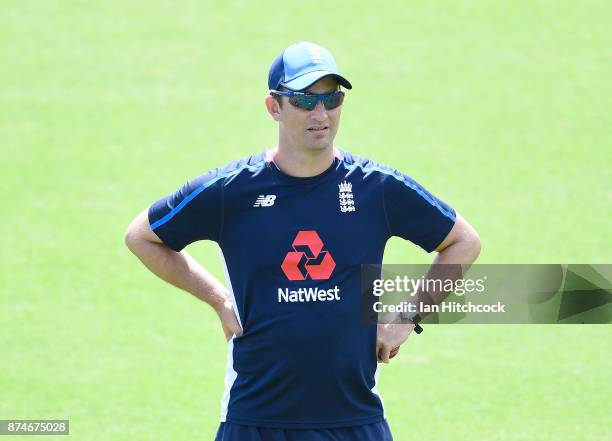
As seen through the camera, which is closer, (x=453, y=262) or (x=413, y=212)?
(x=413, y=212)

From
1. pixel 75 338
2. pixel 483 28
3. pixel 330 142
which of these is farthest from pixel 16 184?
pixel 330 142

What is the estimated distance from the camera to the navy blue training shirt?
5684 mm

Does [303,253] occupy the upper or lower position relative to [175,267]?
lower

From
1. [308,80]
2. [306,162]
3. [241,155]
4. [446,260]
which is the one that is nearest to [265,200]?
[306,162]

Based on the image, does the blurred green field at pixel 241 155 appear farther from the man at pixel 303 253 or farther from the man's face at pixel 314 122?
the man's face at pixel 314 122

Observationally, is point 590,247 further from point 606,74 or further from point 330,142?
point 330,142

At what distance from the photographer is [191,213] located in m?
5.86

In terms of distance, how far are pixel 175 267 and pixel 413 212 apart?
3.89ft

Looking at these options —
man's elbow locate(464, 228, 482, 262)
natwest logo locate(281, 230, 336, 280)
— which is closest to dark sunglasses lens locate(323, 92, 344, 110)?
natwest logo locate(281, 230, 336, 280)

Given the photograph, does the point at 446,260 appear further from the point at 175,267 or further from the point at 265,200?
the point at 175,267

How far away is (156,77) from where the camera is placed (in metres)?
14.9

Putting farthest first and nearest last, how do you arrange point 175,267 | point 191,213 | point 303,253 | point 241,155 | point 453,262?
point 241,155 < point 175,267 < point 453,262 < point 191,213 < point 303,253

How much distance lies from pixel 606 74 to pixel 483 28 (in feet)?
5.40

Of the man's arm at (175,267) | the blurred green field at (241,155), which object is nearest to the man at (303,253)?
the man's arm at (175,267)
